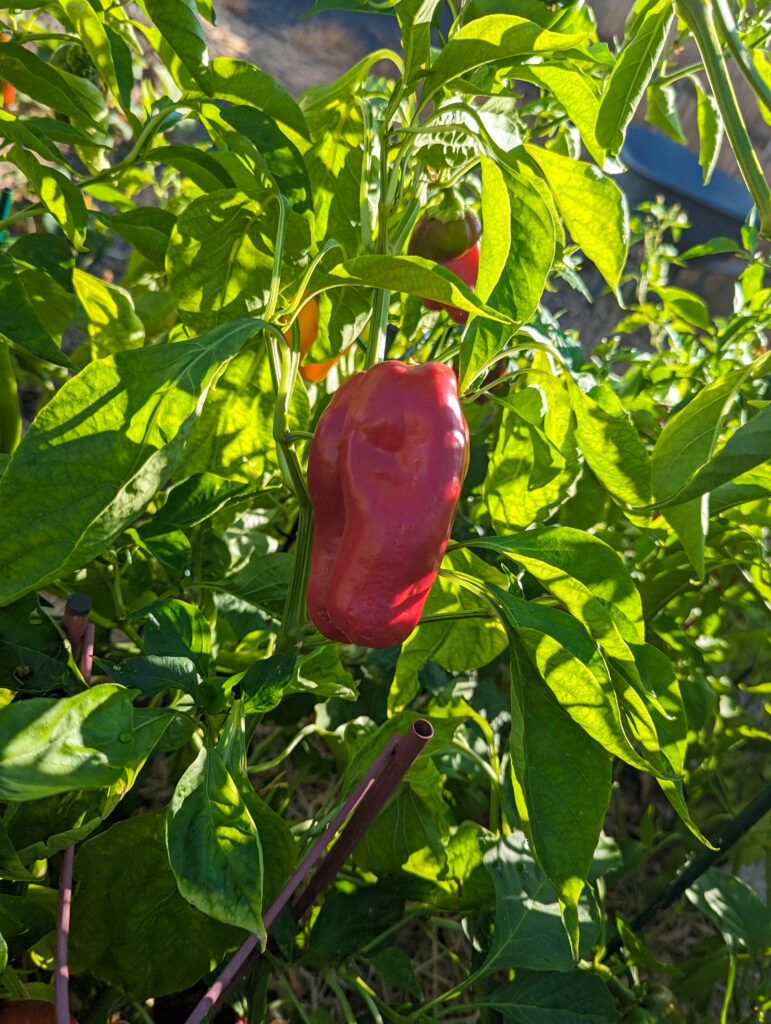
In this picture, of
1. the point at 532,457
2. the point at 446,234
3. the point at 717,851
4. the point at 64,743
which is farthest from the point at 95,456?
the point at 717,851

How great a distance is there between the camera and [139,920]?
50 cm

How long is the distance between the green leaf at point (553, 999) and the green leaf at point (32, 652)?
1.22ft

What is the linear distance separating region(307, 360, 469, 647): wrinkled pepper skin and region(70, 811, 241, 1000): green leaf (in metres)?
0.20

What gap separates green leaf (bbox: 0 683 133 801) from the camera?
0.30m

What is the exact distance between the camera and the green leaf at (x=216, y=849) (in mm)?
347

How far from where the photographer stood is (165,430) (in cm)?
35

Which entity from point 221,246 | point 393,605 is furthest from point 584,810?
point 221,246

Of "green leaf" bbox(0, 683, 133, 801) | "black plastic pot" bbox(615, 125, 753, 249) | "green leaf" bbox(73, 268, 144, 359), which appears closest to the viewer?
"green leaf" bbox(0, 683, 133, 801)

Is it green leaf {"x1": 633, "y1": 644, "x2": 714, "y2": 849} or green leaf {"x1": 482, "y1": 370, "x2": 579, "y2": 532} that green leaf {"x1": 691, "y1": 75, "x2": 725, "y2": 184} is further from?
green leaf {"x1": 633, "y1": 644, "x2": 714, "y2": 849}

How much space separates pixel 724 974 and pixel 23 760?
2.53 ft

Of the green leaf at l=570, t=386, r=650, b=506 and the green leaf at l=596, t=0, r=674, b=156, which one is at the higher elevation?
the green leaf at l=596, t=0, r=674, b=156

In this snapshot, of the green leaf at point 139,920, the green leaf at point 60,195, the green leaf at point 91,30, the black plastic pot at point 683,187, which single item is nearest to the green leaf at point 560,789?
the green leaf at point 139,920

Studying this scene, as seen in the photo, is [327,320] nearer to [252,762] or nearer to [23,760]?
[23,760]

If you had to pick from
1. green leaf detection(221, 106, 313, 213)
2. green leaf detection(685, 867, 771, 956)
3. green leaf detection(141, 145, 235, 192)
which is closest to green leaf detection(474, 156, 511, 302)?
green leaf detection(221, 106, 313, 213)
